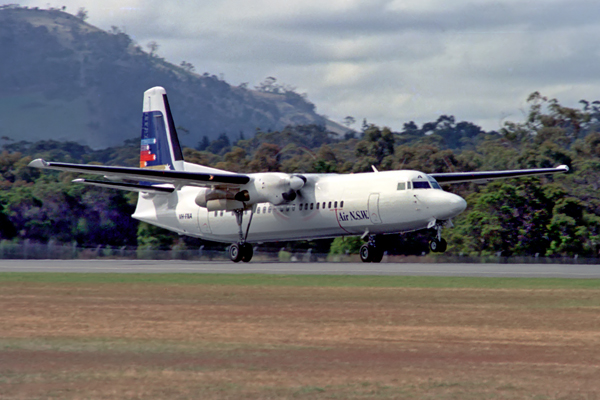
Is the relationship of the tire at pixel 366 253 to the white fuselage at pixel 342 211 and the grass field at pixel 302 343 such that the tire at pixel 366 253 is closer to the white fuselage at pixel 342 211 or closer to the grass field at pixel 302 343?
the white fuselage at pixel 342 211

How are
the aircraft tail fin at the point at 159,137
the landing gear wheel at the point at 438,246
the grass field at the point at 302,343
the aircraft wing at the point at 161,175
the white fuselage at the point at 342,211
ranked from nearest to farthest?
the grass field at the point at 302,343, the landing gear wheel at the point at 438,246, the white fuselage at the point at 342,211, the aircraft wing at the point at 161,175, the aircraft tail fin at the point at 159,137

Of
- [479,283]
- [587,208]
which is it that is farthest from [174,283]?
[587,208]

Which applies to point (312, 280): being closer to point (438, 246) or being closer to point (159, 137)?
point (438, 246)

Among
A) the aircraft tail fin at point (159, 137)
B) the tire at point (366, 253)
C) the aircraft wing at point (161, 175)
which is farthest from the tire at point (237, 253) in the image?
the aircraft tail fin at point (159, 137)

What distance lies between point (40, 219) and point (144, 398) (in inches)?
2105

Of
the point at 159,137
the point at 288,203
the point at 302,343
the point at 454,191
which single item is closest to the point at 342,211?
the point at 288,203

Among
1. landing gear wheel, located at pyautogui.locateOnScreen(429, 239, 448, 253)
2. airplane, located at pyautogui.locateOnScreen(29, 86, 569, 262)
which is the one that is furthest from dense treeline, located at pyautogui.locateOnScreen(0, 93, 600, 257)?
landing gear wheel, located at pyautogui.locateOnScreen(429, 239, 448, 253)

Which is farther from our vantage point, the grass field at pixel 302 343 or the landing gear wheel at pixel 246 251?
the landing gear wheel at pixel 246 251

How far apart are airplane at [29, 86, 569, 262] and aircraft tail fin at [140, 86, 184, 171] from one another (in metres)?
0.11

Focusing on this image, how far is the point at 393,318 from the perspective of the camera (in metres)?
16.3

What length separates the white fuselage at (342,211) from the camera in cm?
3259

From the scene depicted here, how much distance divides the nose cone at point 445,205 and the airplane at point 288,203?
4 centimetres

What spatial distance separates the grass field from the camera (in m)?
9.76

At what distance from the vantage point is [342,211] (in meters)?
34.4
